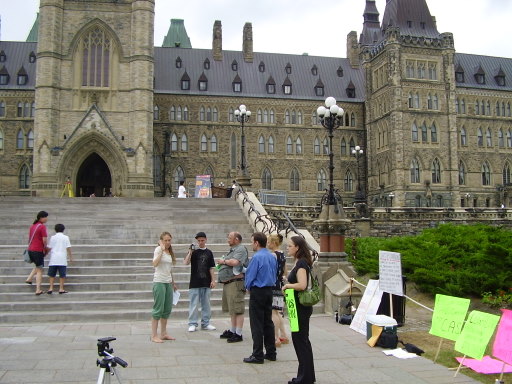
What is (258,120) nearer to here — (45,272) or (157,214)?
(157,214)

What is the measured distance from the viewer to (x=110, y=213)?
22.6 m

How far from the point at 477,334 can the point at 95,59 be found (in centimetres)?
3762

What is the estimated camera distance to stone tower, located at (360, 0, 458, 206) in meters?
51.6

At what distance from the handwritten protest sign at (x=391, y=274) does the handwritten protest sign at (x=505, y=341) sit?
3249 millimetres

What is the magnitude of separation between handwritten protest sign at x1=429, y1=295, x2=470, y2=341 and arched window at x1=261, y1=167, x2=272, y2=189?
46.6 m

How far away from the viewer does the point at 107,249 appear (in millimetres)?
16125

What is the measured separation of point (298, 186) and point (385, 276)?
148 ft

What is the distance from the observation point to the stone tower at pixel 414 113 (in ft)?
169

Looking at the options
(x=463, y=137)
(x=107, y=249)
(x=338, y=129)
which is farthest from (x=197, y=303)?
(x=463, y=137)

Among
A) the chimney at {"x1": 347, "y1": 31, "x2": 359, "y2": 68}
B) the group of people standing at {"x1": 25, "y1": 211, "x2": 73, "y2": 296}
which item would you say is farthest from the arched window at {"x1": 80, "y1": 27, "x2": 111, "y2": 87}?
the chimney at {"x1": 347, "y1": 31, "x2": 359, "y2": 68}

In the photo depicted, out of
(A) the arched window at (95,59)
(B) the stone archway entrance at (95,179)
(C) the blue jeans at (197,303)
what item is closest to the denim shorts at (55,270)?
(C) the blue jeans at (197,303)

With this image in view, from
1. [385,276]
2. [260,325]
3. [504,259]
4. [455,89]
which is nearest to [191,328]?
[260,325]

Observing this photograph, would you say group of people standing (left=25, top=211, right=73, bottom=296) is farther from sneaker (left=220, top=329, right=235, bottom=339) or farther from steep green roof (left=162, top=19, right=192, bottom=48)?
steep green roof (left=162, top=19, right=192, bottom=48)

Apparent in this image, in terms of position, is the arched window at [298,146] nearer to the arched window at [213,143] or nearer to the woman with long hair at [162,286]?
the arched window at [213,143]
